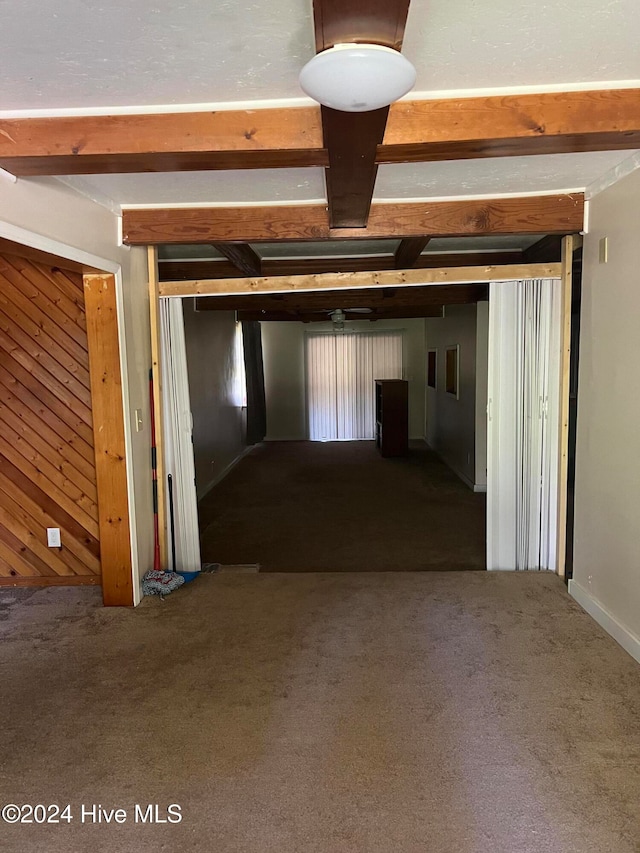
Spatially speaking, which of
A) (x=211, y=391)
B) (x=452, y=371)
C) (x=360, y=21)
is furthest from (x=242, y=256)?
(x=452, y=371)

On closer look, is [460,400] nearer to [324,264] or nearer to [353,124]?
[324,264]

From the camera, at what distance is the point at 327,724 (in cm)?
212

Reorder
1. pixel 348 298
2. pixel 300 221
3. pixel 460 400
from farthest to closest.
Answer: pixel 460 400 → pixel 348 298 → pixel 300 221

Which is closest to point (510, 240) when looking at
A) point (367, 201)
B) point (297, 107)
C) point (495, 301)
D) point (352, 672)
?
point (495, 301)

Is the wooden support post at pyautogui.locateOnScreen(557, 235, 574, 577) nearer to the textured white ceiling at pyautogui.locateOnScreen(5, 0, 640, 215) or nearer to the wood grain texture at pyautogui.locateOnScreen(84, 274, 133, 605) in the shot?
the textured white ceiling at pyautogui.locateOnScreen(5, 0, 640, 215)

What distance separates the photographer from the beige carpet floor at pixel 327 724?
5.47 feet

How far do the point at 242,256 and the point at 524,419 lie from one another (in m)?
2.26

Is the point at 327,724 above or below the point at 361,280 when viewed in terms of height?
below

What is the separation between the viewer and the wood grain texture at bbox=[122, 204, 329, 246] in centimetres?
312

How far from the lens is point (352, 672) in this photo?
2473mm

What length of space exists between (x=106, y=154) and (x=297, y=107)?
708 millimetres

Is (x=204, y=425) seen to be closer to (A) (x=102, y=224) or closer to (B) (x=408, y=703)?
(A) (x=102, y=224)

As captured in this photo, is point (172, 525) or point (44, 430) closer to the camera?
point (44, 430)

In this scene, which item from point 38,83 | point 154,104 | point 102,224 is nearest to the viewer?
point 38,83
